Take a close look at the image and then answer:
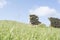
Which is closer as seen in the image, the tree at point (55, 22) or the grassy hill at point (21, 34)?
the grassy hill at point (21, 34)

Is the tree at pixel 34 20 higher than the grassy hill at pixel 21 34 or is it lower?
lower

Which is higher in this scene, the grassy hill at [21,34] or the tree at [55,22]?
the grassy hill at [21,34]

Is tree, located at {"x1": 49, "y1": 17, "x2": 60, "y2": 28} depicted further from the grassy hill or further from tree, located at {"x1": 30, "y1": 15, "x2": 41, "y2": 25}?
the grassy hill

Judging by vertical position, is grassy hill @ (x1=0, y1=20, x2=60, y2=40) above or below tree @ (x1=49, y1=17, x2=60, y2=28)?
above

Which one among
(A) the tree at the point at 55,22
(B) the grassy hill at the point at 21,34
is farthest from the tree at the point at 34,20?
(B) the grassy hill at the point at 21,34

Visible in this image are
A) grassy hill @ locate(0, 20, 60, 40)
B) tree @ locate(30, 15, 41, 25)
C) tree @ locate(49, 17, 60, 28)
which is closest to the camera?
grassy hill @ locate(0, 20, 60, 40)

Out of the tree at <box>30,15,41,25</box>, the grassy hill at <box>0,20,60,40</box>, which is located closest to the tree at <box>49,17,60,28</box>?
the tree at <box>30,15,41,25</box>

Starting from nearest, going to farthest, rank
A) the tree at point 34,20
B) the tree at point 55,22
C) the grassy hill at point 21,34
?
the grassy hill at point 21,34, the tree at point 34,20, the tree at point 55,22

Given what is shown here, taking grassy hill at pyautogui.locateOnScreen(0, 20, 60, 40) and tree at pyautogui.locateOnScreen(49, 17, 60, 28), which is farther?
tree at pyautogui.locateOnScreen(49, 17, 60, 28)

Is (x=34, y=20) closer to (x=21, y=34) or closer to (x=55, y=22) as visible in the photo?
(x=55, y=22)

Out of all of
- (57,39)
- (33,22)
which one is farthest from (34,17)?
(57,39)

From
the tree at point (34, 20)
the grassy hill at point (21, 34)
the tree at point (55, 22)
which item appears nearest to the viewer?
the grassy hill at point (21, 34)

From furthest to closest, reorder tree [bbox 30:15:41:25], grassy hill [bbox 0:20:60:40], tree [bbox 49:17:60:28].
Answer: tree [bbox 49:17:60:28], tree [bbox 30:15:41:25], grassy hill [bbox 0:20:60:40]

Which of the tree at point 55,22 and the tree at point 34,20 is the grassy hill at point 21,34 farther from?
the tree at point 55,22
